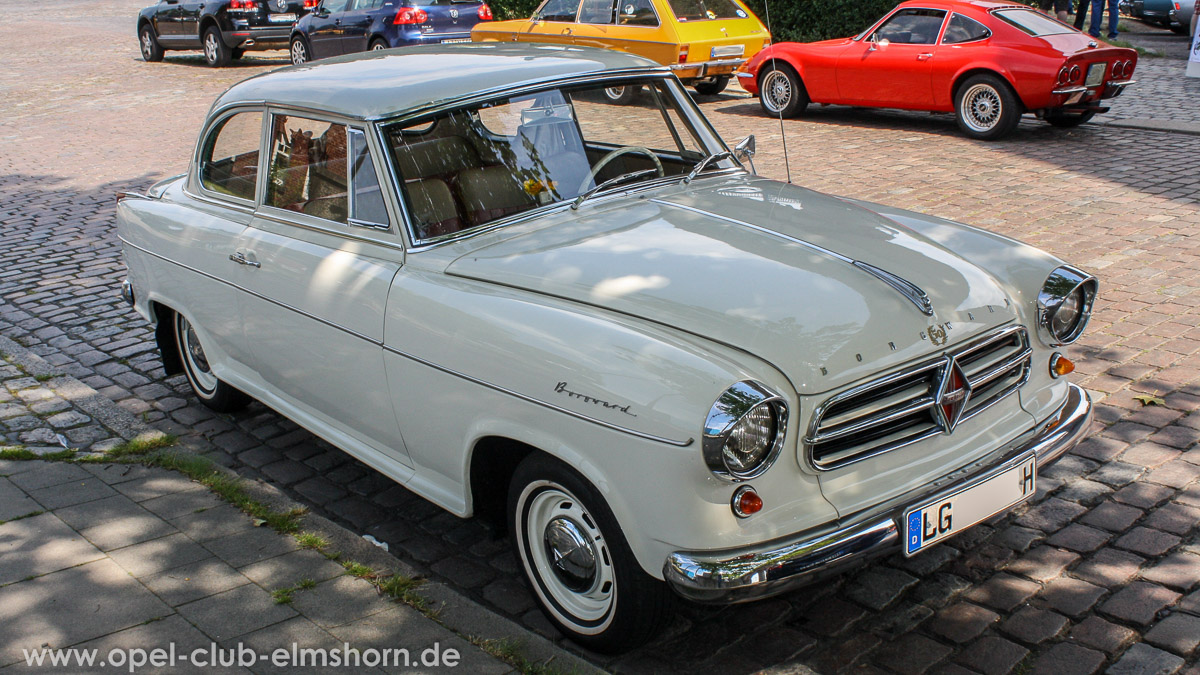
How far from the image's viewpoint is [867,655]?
10.4 ft

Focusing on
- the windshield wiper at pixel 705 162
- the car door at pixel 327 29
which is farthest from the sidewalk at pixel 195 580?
the car door at pixel 327 29

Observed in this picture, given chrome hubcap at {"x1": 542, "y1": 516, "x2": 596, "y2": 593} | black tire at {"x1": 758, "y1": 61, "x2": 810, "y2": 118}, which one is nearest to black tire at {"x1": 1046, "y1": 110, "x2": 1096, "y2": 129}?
black tire at {"x1": 758, "y1": 61, "x2": 810, "y2": 118}

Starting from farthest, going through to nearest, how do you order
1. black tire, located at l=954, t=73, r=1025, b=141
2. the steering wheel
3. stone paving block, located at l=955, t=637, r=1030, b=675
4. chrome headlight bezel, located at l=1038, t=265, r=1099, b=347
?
black tire, located at l=954, t=73, r=1025, b=141
the steering wheel
chrome headlight bezel, located at l=1038, t=265, r=1099, b=347
stone paving block, located at l=955, t=637, r=1030, b=675


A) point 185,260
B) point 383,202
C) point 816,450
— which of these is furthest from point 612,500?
point 185,260

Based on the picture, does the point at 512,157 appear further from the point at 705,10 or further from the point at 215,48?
the point at 215,48

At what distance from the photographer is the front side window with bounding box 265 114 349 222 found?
4.07 m

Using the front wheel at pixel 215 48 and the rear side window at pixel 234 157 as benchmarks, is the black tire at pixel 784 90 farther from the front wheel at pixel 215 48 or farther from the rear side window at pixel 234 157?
the front wheel at pixel 215 48

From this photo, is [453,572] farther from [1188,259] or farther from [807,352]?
[1188,259]

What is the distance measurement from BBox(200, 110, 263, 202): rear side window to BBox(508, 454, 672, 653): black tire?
2.19 metres

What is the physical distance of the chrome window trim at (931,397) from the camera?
9.39ft

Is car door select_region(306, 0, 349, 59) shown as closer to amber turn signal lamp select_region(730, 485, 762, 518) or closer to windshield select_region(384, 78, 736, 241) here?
windshield select_region(384, 78, 736, 241)

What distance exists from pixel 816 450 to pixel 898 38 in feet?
33.3


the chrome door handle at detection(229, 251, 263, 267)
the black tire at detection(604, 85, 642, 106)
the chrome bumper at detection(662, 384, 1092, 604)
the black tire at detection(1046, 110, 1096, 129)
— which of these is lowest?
the black tire at detection(1046, 110, 1096, 129)

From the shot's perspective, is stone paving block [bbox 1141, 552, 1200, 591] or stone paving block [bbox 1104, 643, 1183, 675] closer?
stone paving block [bbox 1104, 643, 1183, 675]
